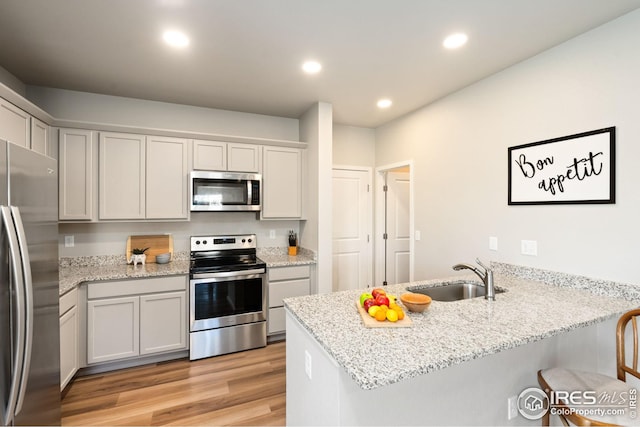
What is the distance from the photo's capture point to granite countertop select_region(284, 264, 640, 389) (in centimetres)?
107

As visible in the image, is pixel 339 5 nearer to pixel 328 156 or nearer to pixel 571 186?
pixel 328 156

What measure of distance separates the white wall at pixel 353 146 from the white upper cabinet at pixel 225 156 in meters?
1.19

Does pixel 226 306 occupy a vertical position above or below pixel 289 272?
below

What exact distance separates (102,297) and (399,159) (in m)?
3.46

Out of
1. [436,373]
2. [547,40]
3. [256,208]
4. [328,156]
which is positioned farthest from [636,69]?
[256,208]

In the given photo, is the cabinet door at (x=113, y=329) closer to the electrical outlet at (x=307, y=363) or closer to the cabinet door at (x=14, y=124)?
the cabinet door at (x=14, y=124)

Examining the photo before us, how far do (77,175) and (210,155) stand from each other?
120 cm

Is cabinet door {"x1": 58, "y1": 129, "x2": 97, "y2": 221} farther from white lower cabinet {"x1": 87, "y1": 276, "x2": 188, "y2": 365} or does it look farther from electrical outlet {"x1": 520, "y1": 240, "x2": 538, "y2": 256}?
electrical outlet {"x1": 520, "y1": 240, "x2": 538, "y2": 256}

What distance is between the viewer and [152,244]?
10.6 feet

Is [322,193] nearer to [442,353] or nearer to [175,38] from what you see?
[175,38]

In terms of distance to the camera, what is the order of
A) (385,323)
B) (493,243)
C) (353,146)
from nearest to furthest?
(385,323)
(493,243)
(353,146)

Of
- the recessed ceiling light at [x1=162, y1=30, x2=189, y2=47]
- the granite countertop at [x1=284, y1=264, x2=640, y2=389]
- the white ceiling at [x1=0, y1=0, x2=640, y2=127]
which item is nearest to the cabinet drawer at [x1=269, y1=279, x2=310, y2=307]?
the granite countertop at [x1=284, y1=264, x2=640, y2=389]

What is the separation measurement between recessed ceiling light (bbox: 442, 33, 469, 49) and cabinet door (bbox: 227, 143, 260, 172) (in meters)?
2.13

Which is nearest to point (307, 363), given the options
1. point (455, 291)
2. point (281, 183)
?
point (455, 291)
